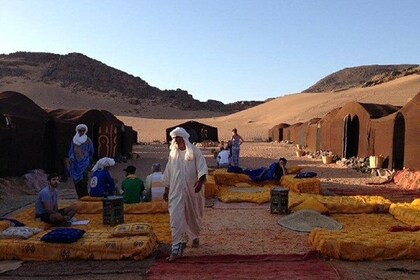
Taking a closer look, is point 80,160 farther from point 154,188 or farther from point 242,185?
point 242,185

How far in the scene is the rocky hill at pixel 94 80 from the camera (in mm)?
84000

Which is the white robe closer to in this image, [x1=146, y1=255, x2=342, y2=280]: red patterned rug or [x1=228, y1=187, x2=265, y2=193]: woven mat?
[x1=146, y1=255, x2=342, y2=280]: red patterned rug

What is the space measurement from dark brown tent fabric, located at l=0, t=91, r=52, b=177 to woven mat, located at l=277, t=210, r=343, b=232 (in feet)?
22.5

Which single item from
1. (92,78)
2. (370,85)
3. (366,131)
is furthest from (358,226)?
(92,78)

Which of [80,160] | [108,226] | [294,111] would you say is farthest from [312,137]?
[294,111]

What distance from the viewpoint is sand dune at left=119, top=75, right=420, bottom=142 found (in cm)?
5009

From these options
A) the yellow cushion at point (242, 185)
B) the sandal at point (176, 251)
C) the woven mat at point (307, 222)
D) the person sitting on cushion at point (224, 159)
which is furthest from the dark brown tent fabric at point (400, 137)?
the sandal at point (176, 251)

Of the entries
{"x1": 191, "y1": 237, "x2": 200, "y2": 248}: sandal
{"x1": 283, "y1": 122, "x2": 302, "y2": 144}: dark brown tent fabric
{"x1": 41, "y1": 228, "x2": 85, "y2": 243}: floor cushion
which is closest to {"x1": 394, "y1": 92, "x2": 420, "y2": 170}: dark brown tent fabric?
{"x1": 191, "y1": 237, "x2": 200, "y2": 248}: sandal

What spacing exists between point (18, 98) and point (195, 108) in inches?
2856

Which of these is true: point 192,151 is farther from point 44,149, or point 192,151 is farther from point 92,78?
point 92,78

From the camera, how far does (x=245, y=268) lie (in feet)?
16.1

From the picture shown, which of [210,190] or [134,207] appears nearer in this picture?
[134,207]

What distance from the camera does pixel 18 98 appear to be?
14.2m

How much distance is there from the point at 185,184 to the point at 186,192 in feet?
0.34
